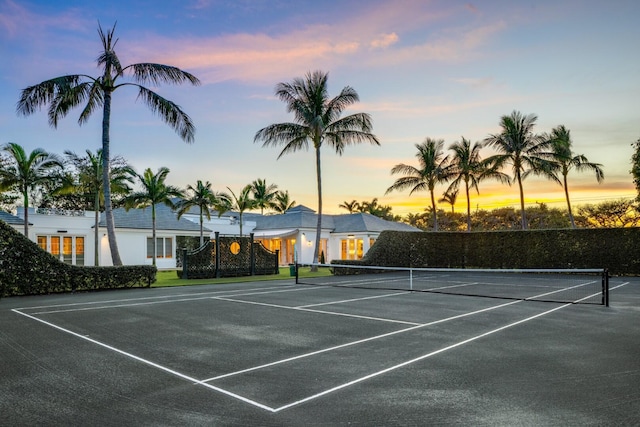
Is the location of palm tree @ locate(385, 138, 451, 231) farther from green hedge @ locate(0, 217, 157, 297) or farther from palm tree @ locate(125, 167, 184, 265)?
green hedge @ locate(0, 217, 157, 297)

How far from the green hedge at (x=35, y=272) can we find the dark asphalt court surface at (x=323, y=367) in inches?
226

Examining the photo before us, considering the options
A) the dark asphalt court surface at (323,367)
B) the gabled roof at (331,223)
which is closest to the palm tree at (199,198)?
the gabled roof at (331,223)

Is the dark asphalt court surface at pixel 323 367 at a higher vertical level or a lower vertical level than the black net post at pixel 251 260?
lower

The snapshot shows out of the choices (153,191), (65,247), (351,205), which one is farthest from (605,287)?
(351,205)

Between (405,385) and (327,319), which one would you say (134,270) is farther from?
(405,385)

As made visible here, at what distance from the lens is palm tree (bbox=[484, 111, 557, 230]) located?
32.6 metres

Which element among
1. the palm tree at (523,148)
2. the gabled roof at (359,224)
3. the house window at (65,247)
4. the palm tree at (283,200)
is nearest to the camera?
the house window at (65,247)

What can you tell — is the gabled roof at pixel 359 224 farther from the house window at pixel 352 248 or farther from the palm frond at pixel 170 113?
the palm frond at pixel 170 113

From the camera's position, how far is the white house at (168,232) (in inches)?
1189

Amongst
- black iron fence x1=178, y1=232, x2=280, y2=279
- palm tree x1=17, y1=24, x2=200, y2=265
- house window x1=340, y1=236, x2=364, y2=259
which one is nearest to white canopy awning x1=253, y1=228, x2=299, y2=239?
house window x1=340, y1=236, x2=364, y2=259

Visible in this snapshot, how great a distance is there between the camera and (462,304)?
13352 mm

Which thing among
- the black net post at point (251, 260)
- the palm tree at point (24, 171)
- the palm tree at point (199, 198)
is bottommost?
the black net post at point (251, 260)

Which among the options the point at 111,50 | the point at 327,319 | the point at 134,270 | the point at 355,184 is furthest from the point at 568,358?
the point at 355,184

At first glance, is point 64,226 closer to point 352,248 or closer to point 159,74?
point 159,74
